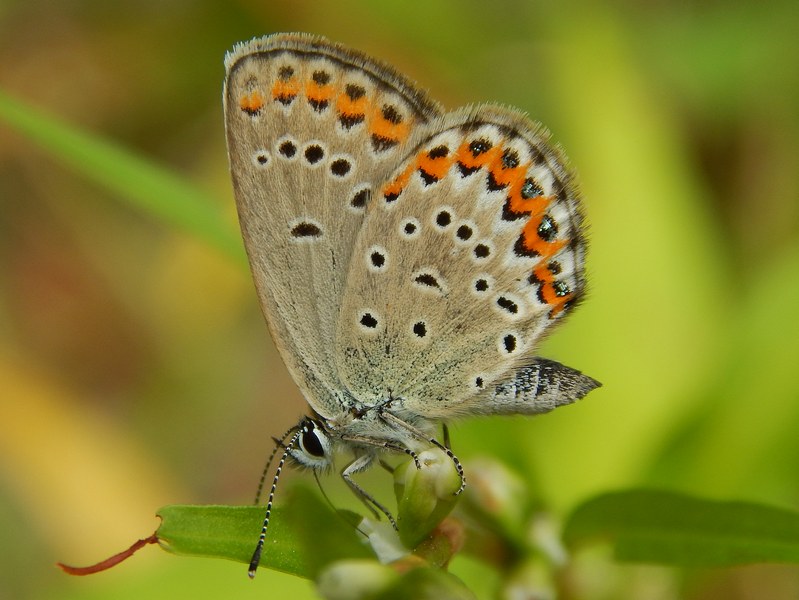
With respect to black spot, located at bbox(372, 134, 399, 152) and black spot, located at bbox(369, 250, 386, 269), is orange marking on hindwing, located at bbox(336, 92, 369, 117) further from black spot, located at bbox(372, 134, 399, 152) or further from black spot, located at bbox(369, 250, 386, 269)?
black spot, located at bbox(369, 250, 386, 269)

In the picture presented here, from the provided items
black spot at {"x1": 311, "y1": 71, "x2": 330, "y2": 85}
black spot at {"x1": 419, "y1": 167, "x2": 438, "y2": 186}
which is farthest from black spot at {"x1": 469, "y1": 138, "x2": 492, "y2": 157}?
black spot at {"x1": 311, "y1": 71, "x2": 330, "y2": 85}

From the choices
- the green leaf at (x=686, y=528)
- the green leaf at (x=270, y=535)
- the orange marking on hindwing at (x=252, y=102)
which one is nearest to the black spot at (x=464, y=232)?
the orange marking on hindwing at (x=252, y=102)

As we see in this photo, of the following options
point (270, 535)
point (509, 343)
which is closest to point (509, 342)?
point (509, 343)

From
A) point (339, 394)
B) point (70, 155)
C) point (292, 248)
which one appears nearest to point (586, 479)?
point (339, 394)

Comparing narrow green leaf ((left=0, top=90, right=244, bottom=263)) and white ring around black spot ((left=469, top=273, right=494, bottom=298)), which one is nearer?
white ring around black spot ((left=469, top=273, right=494, bottom=298))

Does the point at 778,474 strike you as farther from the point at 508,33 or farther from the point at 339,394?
the point at 508,33

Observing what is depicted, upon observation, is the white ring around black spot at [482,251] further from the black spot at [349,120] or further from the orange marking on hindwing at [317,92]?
the orange marking on hindwing at [317,92]
